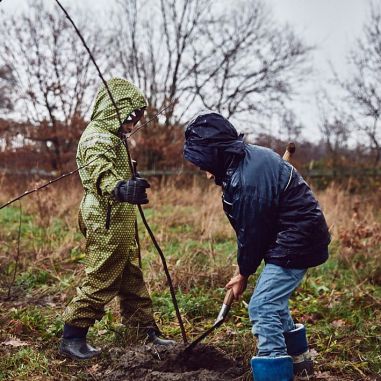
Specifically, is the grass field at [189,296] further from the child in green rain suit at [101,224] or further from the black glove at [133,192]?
the black glove at [133,192]

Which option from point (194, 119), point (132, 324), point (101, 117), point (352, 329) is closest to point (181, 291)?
point (132, 324)

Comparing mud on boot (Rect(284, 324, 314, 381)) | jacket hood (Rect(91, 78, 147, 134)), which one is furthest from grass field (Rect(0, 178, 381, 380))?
jacket hood (Rect(91, 78, 147, 134))

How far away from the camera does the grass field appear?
3281 millimetres

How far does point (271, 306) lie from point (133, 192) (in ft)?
3.24

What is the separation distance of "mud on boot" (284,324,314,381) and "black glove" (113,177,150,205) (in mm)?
1159

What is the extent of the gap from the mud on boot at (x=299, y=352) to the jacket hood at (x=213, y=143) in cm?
106

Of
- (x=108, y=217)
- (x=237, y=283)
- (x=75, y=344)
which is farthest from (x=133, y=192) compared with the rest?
(x=75, y=344)

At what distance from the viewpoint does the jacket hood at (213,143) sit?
2689 mm

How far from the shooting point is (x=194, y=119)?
279 centimetres

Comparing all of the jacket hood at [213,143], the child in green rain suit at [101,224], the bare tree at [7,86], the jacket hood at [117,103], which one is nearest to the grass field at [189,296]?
the child in green rain suit at [101,224]

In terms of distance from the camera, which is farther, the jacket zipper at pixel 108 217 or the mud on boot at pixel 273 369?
the jacket zipper at pixel 108 217

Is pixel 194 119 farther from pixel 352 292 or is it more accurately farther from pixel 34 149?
pixel 34 149

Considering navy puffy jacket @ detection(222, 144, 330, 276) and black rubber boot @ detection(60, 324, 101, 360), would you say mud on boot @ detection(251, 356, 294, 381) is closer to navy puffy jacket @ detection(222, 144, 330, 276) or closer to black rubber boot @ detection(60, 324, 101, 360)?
navy puffy jacket @ detection(222, 144, 330, 276)

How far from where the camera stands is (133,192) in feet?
9.53
